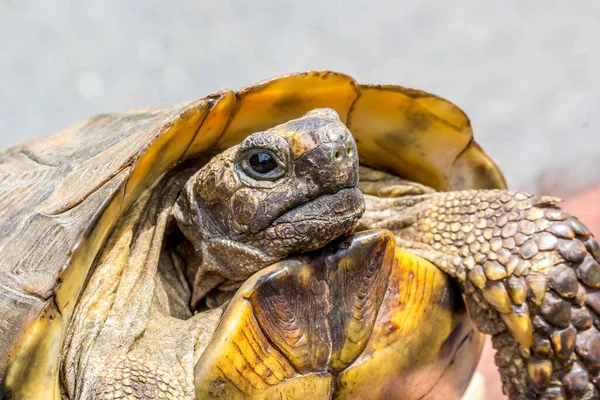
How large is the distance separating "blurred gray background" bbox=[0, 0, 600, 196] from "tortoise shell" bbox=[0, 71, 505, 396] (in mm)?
2108

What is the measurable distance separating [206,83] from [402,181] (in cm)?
262

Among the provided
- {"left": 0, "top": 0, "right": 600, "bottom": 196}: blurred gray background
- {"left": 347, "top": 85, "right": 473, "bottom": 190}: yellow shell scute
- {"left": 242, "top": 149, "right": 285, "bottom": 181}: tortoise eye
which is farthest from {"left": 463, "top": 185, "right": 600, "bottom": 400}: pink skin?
{"left": 242, "top": 149, "right": 285, "bottom": 181}: tortoise eye

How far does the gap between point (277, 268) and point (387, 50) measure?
3.29 m

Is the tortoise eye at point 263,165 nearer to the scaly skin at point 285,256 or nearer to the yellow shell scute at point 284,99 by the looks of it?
the scaly skin at point 285,256

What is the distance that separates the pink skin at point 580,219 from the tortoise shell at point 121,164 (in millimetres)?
999

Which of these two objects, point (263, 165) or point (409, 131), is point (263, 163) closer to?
point (263, 165)

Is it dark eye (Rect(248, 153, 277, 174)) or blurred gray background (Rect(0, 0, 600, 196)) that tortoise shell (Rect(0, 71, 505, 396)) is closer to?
dark eye (Rect(248, 153, 277, 174))

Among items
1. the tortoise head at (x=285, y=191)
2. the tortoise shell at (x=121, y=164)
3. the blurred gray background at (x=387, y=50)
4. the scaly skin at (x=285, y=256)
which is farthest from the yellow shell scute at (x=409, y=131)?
the blurred gray background at (x=387, y=50)

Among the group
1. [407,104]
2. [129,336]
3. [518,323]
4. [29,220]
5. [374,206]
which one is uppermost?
[407,104]

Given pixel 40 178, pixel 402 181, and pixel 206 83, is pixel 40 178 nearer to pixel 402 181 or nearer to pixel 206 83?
pixel 402 181

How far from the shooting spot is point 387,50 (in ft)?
15.2

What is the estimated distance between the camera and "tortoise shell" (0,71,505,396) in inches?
60.9

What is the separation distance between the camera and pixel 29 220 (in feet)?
6.00

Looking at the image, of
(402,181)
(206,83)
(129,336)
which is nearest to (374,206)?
(402,181)
